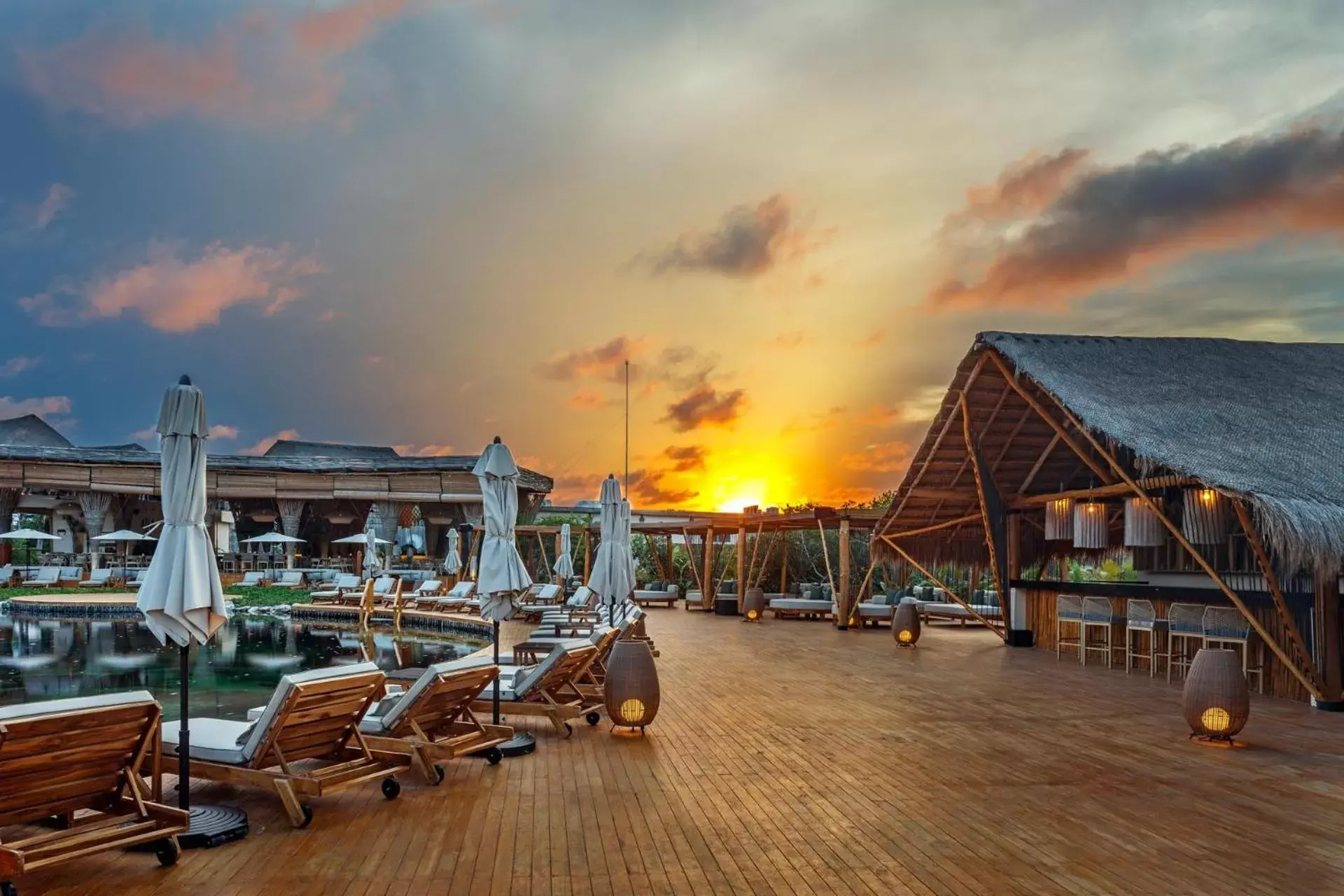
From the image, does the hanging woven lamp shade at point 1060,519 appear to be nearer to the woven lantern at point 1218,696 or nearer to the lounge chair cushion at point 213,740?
the woven lantern at point 1218,696

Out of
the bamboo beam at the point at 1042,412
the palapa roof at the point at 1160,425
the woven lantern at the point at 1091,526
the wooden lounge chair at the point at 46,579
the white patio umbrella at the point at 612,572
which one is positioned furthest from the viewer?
the wooden lounge chair at the point at 46,579

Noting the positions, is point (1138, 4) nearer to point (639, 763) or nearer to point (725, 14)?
point (725, 14)

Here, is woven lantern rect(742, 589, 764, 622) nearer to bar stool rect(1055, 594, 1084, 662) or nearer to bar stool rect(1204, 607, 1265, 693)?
bar stool rect(1055, 594, 1084, 662)

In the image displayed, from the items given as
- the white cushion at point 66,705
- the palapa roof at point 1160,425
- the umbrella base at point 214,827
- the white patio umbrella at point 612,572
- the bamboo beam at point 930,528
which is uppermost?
the palapa roof at point 1160,425

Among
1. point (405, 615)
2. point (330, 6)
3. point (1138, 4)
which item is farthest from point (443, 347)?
point (1138, 4)

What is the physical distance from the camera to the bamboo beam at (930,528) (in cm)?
1630

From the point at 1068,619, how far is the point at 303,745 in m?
10.7

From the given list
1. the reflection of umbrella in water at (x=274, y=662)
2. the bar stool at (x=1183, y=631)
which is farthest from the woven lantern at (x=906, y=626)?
→ the reflection of umbrella in water at (x=274, y=662)

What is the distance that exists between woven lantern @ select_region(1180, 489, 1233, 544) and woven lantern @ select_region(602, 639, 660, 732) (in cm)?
664

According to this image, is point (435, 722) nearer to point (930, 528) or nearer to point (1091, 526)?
point (1091, 526)

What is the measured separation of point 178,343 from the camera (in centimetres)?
3847

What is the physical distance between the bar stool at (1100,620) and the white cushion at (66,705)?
36.0 ft

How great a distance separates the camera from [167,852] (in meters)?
4.15

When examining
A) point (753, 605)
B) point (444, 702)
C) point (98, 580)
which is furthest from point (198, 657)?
point (98, 580)
